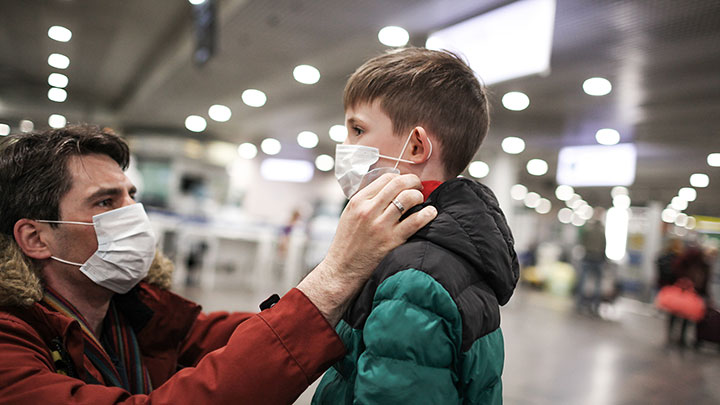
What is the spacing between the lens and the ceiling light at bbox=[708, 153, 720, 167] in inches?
114

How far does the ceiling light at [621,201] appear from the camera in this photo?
968cm

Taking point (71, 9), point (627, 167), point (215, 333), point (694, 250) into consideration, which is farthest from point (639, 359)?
point (71, 9)

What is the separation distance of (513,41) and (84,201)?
3.22 m

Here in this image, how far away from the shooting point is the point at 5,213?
121cm

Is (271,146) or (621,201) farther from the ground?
(271,146)

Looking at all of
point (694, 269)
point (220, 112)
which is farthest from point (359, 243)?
point (220, 112)

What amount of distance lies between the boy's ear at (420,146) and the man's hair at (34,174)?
985 mm

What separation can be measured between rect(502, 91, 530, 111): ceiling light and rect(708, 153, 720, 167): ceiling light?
3.18 m

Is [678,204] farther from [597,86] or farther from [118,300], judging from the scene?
[118,300]

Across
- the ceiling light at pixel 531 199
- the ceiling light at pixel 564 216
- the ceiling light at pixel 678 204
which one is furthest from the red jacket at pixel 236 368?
the ceiling light at pixel 564 216

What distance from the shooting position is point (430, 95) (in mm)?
995

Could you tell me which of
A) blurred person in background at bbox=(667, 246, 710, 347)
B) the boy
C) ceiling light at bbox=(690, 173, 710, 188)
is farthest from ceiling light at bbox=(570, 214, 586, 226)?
the boy

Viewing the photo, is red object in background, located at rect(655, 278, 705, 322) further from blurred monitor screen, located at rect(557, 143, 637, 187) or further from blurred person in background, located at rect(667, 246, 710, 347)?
blurred monitor screen, located at rect(557, 143, 637, 187)

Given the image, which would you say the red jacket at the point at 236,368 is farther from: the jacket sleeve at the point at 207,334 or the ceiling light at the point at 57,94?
the ceiling light at the point at 57,94
